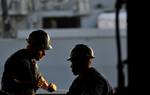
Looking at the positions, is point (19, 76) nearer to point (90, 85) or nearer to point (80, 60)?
point (80, 60)

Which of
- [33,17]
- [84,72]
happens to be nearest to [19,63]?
[84,72]

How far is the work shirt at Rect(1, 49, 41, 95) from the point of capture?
3.83 metres

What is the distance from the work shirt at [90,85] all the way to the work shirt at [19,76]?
2.46 ft

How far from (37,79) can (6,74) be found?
0.26 meters

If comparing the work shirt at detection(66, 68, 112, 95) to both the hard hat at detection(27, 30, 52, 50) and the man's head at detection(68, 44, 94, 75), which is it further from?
→ the hard hat at detection(27, 30, 52, 50)

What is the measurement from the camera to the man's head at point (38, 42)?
12.6ft

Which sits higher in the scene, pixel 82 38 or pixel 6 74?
pixel 6 74

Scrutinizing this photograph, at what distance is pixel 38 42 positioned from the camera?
12.6ft

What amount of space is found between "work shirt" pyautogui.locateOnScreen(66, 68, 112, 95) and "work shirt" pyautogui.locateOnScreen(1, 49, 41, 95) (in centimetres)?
75

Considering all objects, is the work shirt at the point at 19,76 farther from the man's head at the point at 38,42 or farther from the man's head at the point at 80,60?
the man's head at the point at 80,60

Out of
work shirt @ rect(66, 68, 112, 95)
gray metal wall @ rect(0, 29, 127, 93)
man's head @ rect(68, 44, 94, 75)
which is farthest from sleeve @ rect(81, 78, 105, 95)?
gray metal wall @ rect(0, 29, 127, 93)

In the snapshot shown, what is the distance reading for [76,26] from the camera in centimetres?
2459
